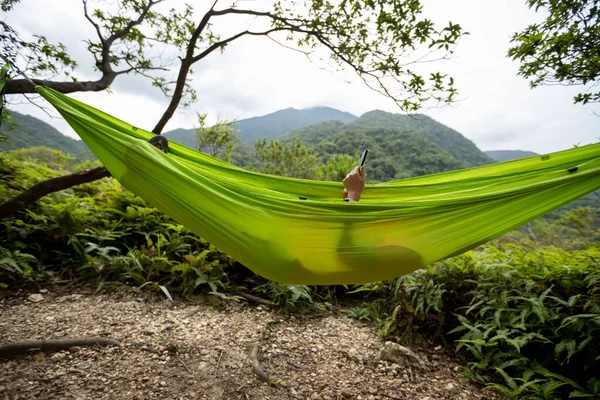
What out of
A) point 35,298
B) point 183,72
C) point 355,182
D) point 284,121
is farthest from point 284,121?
point 355,182

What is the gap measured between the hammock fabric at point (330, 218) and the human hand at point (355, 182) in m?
0.37

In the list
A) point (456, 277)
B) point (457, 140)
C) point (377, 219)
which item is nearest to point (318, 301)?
point (456, 277)

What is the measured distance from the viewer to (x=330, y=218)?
1088mm

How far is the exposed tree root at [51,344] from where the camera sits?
1361 mm

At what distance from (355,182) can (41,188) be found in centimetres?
199

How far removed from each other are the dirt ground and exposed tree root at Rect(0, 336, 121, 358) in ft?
0.11

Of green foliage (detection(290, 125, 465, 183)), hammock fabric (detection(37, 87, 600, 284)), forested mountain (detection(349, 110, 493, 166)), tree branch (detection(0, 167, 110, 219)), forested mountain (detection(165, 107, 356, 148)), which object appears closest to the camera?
hammock fabric (detection(37, 87, 600, 284))

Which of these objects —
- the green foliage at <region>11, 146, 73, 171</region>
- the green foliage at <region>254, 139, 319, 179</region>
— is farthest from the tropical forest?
the green foliage at <region>254, 139, 319, 179</region>

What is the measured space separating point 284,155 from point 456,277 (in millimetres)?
8986

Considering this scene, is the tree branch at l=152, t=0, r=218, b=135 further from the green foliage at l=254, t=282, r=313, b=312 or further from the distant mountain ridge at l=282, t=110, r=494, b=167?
the distant mountain ridge at l=282, t=110, r=494, b=167

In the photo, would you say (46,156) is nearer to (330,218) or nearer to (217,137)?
(217,137)

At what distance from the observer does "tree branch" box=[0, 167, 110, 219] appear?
1.81m

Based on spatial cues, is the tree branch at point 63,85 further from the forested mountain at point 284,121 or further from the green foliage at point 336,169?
the forested mountain at point 284,121

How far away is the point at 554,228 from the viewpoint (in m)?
5.20
